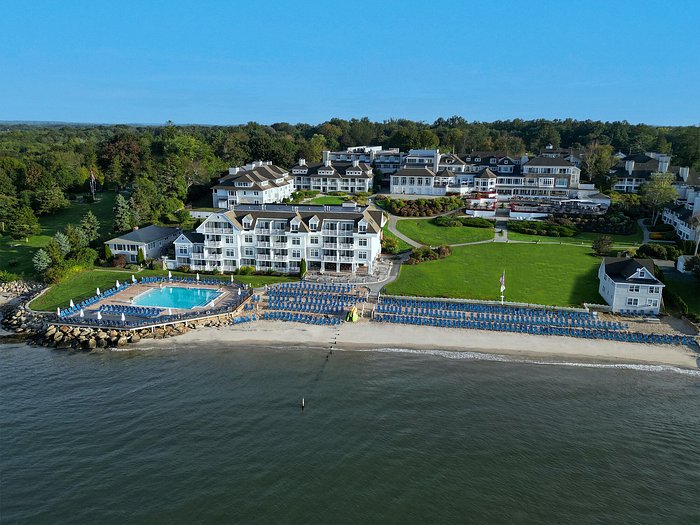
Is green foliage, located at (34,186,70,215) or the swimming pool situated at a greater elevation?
green foliage, located at (34,186,70,215)

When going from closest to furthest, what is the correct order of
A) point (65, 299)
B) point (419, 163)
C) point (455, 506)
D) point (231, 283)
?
1. point (455, 506)
2. point (65, 299)
3. point (231, 283)
4. point (419, 163)

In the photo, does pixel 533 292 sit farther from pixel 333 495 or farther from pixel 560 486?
pixel 333 495

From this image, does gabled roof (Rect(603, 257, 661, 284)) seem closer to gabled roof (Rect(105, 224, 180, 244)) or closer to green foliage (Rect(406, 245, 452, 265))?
green foliage (Rect(406, 245, 452, 265))

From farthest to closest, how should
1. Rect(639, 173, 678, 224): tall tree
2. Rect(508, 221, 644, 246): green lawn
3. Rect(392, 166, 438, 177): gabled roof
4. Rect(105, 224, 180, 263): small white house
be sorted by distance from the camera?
Rect(392, 166, 438, 177): gabled roof < Rect(639, 173, 678, 224): tall tree < Rect(508, 221, 644, 246): green lawn < Rect(105, 224, 180, 263): small white house

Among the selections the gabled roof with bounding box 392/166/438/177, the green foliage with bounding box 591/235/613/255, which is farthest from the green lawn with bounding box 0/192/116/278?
the green foliage with bounding box 591/235/613/255

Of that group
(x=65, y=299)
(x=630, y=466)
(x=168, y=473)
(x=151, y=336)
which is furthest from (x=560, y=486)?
(x=65, y=299)

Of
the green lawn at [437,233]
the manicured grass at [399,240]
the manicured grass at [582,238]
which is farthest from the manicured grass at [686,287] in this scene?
the manicured grass at [399,240]

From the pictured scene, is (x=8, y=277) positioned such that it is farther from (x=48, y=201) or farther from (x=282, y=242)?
(x=282, y=242)
